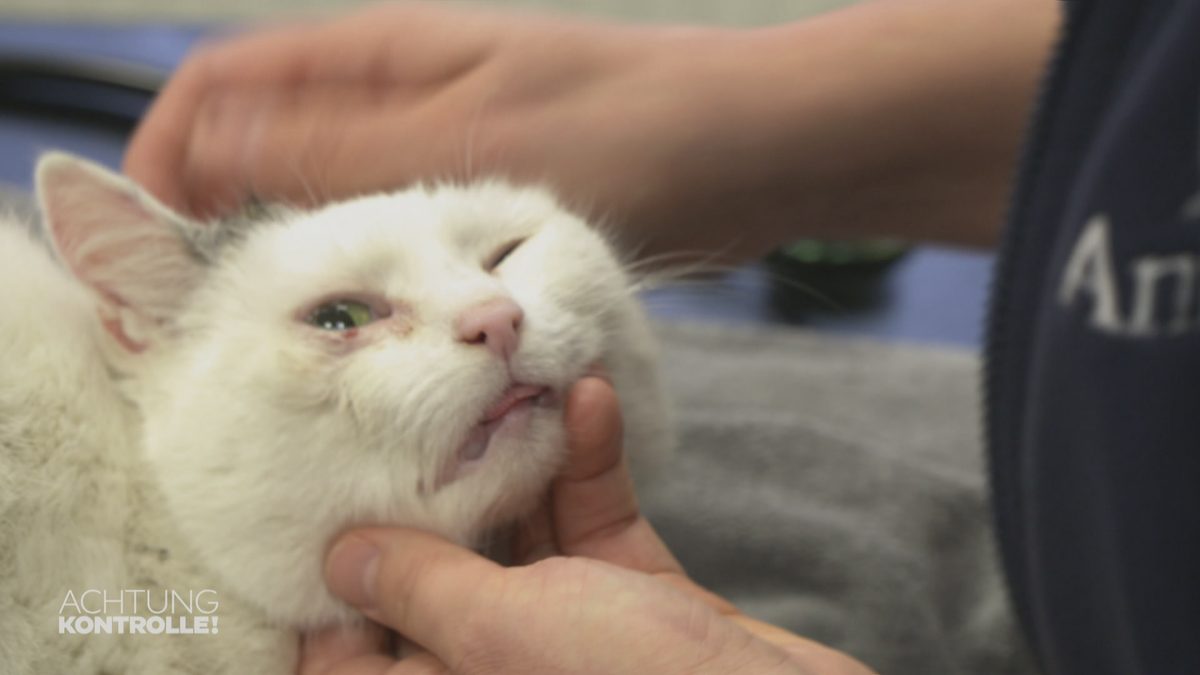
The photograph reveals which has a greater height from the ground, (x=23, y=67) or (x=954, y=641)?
(x=23, y=67)

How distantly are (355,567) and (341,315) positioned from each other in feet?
0.66

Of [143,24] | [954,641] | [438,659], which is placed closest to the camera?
[438,659]

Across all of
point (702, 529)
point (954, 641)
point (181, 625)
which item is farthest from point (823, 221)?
point (181, 625)

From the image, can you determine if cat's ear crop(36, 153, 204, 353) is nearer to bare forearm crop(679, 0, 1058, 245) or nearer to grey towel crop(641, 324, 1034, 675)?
grey towel crop(641, 324, 1034, 675)

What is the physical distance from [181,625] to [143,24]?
2.14m

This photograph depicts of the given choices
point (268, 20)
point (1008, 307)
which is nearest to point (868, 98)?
point (1008, 307)

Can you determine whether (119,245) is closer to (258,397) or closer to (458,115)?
(258,397)

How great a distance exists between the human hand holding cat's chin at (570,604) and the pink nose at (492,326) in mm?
73

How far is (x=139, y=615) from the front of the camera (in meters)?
0.68

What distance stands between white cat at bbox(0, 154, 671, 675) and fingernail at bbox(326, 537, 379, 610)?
2cm

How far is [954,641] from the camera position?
3.74 feet

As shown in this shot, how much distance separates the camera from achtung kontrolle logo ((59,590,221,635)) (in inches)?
25.6

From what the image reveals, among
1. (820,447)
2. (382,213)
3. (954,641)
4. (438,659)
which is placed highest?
(382,213)

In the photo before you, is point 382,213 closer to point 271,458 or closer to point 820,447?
point 271,458
